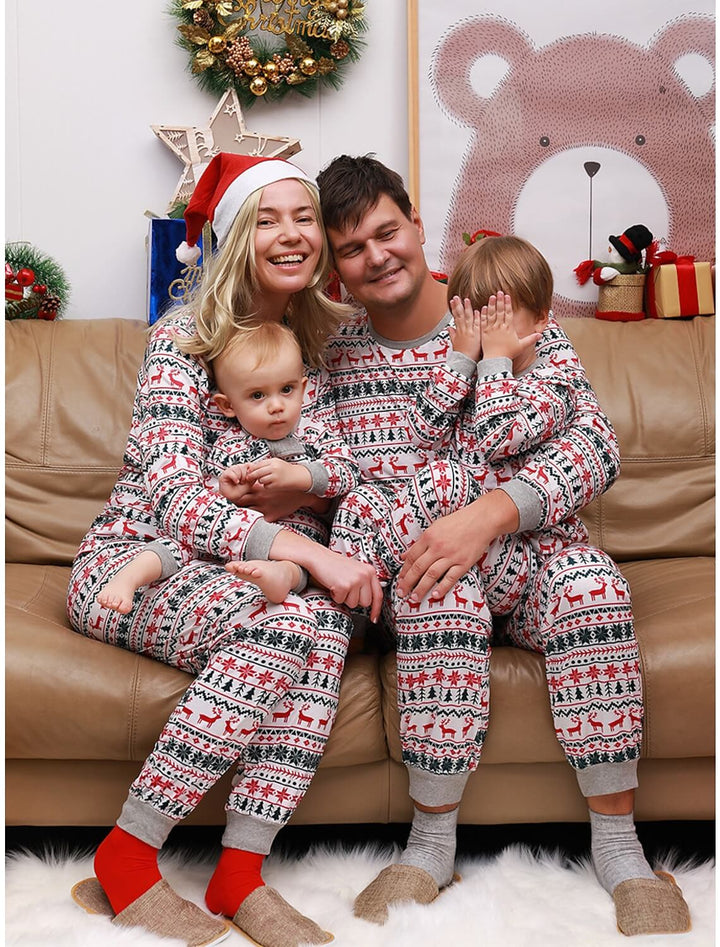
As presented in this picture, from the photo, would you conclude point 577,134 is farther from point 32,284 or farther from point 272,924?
point 272,924

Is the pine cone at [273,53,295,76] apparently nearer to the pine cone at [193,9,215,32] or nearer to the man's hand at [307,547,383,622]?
the pine cone at [193,9,215,32]

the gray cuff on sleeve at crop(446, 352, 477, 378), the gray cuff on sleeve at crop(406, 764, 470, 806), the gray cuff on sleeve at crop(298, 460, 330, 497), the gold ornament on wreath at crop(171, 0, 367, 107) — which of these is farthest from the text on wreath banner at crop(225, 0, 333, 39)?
the gray cuff on sleeve at crop(406, 764, 470, 806)

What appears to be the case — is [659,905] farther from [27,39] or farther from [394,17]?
[27,39]

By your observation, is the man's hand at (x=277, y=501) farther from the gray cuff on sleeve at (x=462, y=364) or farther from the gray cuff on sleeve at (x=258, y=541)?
the gray cuff on sleeve at (x=462, y=364)

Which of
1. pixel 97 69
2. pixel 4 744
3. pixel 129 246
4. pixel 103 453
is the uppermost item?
pixel 97 69

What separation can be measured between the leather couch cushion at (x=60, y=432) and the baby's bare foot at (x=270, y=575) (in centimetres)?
78

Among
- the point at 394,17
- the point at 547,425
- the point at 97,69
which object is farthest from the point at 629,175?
the point at 97,69

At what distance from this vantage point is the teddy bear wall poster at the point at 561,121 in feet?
7.95

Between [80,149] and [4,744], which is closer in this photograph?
[4,744]

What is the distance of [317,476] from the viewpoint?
5.25 ft

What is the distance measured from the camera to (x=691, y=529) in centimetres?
205

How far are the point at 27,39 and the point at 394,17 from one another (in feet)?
3.15

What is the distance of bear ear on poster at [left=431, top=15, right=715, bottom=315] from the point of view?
7.95 feet

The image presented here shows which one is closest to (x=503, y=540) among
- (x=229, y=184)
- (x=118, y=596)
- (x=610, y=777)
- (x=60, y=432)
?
(x=610, y=777)
